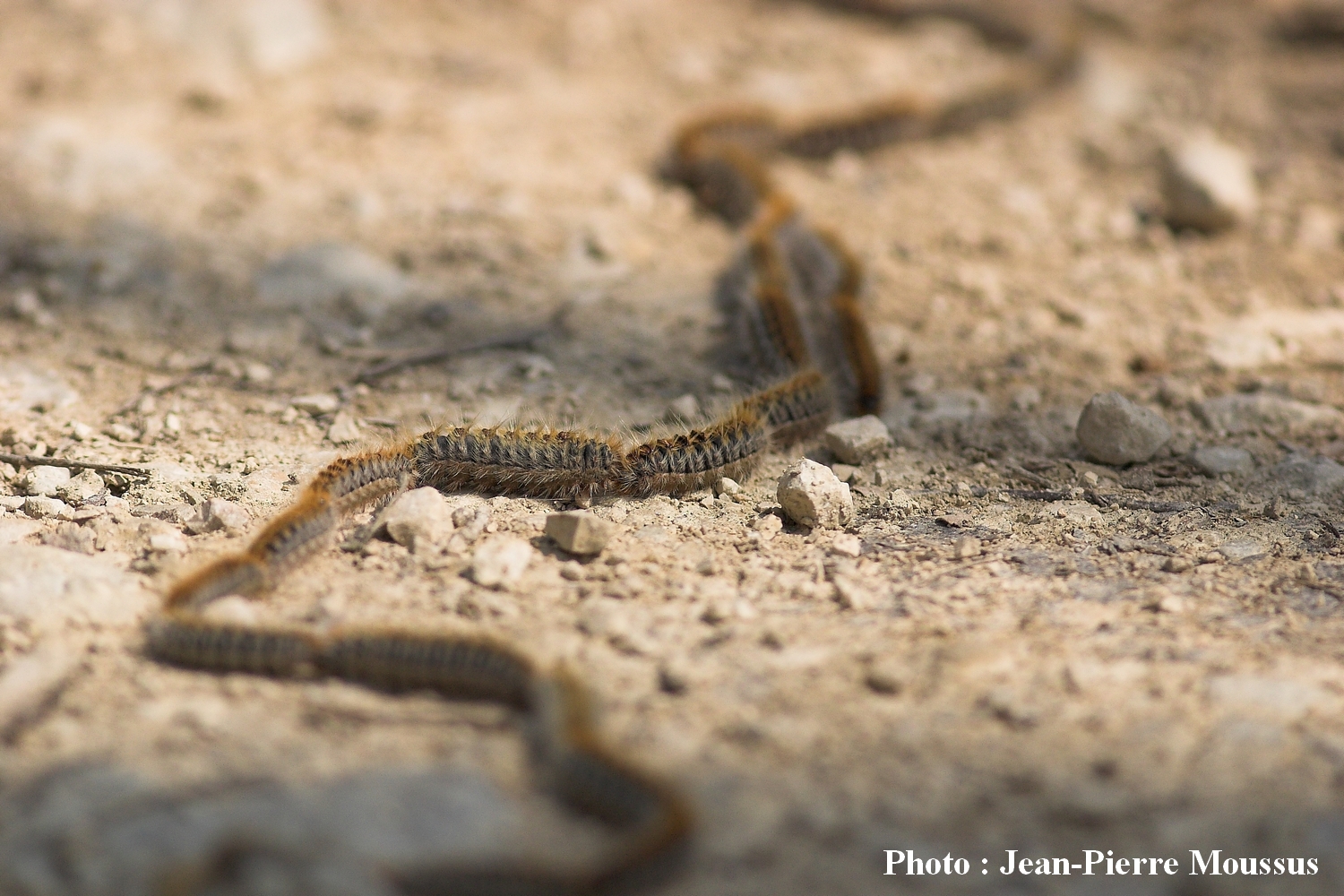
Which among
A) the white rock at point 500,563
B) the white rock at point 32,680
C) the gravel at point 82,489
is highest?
the gravel at point 82,489

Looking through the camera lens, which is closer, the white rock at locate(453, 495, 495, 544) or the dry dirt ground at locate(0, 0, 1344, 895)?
the dry dirt ground at locate(0, 0, 1344, 895)

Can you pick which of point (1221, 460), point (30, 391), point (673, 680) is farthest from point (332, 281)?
point (1221, 460)

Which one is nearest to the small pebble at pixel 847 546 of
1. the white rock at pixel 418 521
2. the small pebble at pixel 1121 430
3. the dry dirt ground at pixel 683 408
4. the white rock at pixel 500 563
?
the dry dirt ground at pixel 683 408

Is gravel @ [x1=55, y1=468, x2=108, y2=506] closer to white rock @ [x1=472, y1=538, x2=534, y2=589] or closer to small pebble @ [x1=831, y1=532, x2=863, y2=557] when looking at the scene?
white rock @ [x1=472, y1=538, x2=534, y2=589]

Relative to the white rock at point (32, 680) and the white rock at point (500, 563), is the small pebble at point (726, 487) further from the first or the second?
the white rock at point (32, 680)

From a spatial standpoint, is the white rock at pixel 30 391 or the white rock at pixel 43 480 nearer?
the white rock at pixel 43 480

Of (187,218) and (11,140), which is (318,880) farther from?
(11,140)

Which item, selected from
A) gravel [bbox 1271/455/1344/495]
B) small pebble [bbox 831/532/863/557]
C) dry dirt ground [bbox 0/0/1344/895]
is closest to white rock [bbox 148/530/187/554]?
dry dirt ground [bbox 0/0/1344/895]
